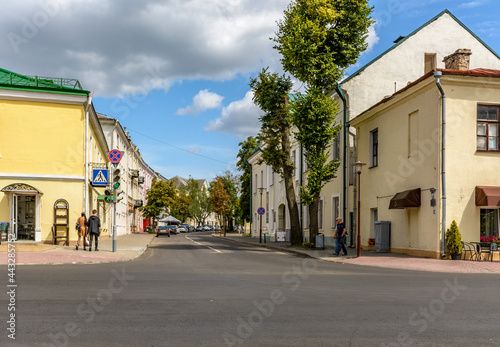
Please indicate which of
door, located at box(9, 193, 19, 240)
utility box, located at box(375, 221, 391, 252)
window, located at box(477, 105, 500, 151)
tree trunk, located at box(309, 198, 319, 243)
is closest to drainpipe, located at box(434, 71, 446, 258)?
window, located at box(477, 105, 500, 151)

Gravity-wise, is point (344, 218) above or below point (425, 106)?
below

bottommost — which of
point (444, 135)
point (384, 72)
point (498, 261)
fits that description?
point (498, 261)

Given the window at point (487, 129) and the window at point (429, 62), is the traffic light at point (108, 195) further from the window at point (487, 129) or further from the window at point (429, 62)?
the window at point (429, 62)

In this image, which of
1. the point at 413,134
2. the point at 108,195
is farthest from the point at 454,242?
the point at 108,195

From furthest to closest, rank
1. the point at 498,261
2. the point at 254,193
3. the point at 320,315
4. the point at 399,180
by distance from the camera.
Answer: the point at 254,193
the point at 399,180
the point at 498,261
the point at 320,315

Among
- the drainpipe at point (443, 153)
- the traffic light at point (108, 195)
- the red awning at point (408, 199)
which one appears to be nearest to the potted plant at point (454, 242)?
the drainpipe at point (443, 153)

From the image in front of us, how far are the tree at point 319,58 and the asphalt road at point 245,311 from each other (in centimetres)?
1424

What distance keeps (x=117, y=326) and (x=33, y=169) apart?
72.0 ft

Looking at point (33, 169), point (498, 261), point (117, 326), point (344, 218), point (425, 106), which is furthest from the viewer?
point (344, 218)

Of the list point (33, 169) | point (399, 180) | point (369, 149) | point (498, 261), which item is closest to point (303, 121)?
point (369, 149)

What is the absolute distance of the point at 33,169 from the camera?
87.4 feet

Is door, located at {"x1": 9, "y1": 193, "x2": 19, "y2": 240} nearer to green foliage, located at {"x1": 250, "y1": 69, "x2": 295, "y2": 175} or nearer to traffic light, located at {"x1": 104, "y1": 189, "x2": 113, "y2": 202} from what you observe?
traffic light, located at {"x1": 104, "y1": 189, "x2": 113, "y2": 202}

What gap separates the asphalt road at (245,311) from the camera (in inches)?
247

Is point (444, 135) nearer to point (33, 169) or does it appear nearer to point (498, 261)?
point (498, 261)
